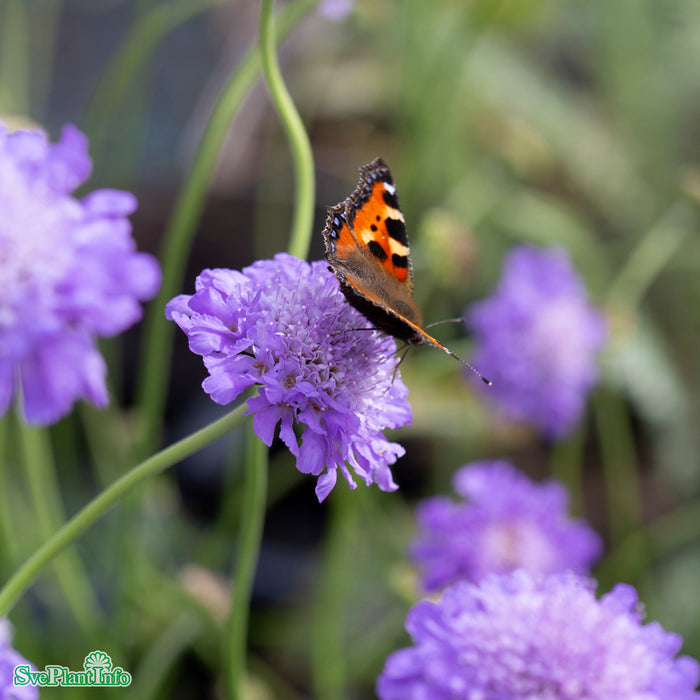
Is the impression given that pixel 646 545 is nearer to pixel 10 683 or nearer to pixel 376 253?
pixel 376 253

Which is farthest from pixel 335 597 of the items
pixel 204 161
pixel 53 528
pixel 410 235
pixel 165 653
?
pixel 410 235

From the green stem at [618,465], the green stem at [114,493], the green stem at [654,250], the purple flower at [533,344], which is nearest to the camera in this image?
the green stem at [114,493]

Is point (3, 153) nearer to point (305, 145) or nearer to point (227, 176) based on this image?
point (305, 145)

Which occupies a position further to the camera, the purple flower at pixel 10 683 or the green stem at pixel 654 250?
the green stem at pixel 654 250

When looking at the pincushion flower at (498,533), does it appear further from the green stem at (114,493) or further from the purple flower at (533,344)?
the green stem at (114,493)

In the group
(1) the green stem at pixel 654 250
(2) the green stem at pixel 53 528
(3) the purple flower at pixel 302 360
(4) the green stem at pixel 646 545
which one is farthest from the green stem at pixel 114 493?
(1) the green stem at pixel 654 250

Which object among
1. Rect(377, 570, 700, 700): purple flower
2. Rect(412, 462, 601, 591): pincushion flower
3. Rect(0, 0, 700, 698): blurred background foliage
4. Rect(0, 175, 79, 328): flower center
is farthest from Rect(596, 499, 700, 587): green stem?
Rect(0, 175, 79, 328): flower center

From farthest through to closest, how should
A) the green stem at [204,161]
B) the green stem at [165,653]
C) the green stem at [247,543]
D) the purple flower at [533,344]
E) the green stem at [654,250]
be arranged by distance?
the purple flower at [533,344]
the green stem at [654,250]
the green stem at [165,653]
the green stem at [204,161]
the green stem at [247,543]
